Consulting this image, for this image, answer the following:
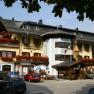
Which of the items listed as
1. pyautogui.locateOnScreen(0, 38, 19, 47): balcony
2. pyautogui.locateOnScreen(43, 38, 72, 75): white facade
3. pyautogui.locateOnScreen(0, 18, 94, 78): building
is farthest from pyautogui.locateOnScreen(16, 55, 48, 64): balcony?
pyautogui.locateOnScreen(0, 38, 19, 47): balcony

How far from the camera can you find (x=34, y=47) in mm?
62781

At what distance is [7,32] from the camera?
5906cm

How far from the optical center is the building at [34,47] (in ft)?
192

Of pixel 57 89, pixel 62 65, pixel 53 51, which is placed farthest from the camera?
pixel 53 51

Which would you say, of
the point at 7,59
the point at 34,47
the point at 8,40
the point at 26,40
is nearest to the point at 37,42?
the point at 34,47

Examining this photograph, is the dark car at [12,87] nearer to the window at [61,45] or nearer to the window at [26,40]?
the window at [26,40]

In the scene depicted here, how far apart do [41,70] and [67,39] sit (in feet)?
27.0

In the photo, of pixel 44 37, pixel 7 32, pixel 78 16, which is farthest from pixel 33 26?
pixel 78 16

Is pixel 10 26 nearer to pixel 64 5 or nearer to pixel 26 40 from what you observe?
pixel 26 40

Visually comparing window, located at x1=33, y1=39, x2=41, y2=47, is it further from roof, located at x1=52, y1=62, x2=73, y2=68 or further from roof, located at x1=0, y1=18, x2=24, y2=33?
roof, located at x1=52, y1=62, x2=73, y2=68

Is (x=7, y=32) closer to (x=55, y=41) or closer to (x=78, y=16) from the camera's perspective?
(x=55, y=41)

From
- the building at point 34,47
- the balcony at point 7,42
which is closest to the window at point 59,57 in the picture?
the building at point 34,47

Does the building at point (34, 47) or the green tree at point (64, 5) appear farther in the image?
the building at point (34, 47)

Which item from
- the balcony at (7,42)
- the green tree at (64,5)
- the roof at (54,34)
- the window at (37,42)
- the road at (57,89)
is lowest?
the road at (57,89)
